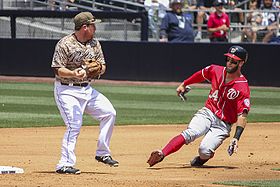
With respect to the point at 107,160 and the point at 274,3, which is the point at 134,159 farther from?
the point at 274,3

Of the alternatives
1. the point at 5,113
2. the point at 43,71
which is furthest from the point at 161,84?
the point at 5,113

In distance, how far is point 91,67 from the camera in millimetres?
9289

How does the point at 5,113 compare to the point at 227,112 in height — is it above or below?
below

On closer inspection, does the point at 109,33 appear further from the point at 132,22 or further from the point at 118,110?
the point at 118,110

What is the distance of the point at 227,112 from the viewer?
392 inches

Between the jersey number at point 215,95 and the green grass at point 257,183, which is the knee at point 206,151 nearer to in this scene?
the jersey number at point 215,95

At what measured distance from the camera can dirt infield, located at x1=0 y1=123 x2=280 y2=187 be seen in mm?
8734

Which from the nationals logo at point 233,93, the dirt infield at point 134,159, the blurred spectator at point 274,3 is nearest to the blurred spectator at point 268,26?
the blurred spectator at point 274,3

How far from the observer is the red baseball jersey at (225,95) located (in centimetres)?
976

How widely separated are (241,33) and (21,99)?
7104 millimetres

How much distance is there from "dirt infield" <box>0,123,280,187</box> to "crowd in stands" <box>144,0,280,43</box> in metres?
7.76

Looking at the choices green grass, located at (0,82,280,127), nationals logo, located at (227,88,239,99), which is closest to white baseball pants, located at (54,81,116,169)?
nationals logo, located at (227,88,239,99)

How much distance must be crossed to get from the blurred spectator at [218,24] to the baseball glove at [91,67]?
13.4 m

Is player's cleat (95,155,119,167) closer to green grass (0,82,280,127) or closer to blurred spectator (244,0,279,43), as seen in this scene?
green grass (0,82,280,127)
